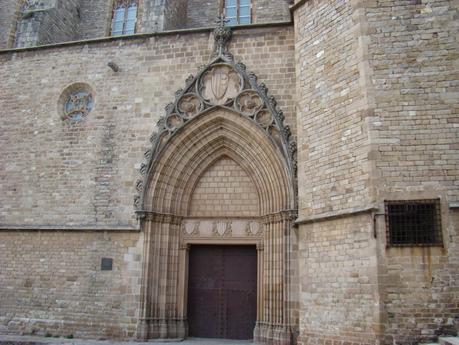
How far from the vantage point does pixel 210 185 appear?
9.87 metres

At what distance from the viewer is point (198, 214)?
978cm

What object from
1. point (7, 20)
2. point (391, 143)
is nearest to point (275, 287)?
point (391, 143)

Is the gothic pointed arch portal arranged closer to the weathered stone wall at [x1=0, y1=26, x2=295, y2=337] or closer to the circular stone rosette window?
the weathered stone wall at [x1=0, y1=26, x2=295, y2=337]

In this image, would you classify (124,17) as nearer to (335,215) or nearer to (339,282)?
(335,215)

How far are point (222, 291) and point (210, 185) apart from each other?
7.37ft

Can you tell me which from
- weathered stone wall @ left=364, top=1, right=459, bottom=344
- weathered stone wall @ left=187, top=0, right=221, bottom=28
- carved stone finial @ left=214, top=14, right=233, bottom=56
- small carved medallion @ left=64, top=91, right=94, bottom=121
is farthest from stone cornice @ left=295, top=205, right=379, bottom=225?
weathered stone wall @ left=187, top=0, right=221, bottom=28

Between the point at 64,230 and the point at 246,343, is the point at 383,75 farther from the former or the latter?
the point at 64,230

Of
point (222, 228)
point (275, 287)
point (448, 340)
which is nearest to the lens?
point (448, 340)

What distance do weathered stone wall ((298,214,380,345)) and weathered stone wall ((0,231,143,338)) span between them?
3.45 meters

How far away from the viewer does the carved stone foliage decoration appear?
9273 mm

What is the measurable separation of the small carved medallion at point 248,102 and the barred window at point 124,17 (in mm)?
5397

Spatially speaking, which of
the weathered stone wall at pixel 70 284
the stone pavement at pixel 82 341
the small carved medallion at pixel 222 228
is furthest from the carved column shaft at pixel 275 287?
the weathered stone wall at pixel 70 284

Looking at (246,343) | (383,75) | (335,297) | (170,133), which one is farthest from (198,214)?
(383,75)

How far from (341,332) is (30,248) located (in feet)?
22.2
